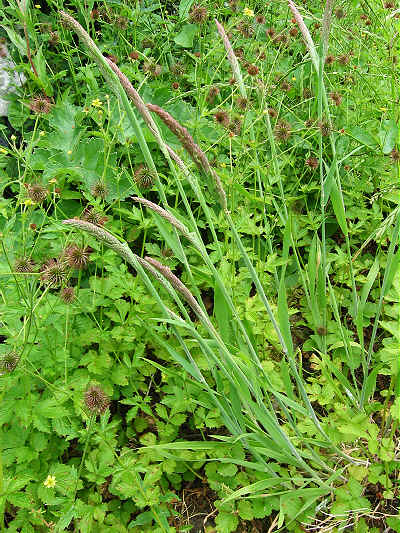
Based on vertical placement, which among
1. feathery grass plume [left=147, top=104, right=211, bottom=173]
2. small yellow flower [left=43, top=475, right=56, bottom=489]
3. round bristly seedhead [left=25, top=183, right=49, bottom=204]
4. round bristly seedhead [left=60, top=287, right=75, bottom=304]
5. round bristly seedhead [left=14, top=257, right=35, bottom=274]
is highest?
feathery grass plume [left=147, top=104, right=211, bottom=173]

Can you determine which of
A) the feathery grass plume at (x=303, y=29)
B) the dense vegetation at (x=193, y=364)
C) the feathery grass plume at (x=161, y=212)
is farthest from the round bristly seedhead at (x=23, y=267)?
the feathery grass plume at (x=303, y=29)

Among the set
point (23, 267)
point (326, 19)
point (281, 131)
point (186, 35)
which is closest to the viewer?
point (326, 19)

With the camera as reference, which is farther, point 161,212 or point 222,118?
point 222,118

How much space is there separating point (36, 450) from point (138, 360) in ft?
1.55

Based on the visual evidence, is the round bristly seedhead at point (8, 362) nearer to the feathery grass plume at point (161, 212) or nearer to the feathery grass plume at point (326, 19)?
the feathery grass plume at point (161, 212)

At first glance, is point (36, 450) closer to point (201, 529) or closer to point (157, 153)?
point (201, 529)

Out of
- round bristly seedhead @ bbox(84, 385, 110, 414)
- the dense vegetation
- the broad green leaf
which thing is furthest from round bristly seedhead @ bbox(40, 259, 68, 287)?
the broad green leaf

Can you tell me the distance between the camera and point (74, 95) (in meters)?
3.16

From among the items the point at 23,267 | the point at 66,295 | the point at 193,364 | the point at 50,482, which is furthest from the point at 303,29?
the point at 50,482

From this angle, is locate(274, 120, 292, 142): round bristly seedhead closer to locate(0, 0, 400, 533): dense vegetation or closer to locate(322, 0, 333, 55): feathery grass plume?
locate(0, 0, 400, 533): dense vegetation

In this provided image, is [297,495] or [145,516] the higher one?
[297,495]

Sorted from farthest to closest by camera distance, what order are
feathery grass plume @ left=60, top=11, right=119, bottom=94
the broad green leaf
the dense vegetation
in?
1. the broad green leaf
2. the dense vegetation
3. feathery grass plume @ left=60, top=11, right=119, bottom=94

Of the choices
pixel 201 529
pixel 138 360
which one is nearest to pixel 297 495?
pixel 201 529

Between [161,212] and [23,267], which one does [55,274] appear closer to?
A: [23,267]
